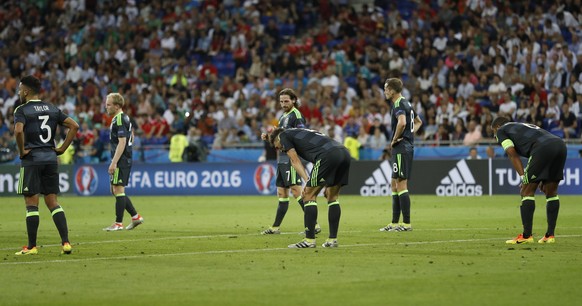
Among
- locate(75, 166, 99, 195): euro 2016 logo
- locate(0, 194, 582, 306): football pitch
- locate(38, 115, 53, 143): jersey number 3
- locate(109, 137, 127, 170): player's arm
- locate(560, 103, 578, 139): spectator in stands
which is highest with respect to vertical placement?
locate(560, 103, 578, 139): spectator in stands

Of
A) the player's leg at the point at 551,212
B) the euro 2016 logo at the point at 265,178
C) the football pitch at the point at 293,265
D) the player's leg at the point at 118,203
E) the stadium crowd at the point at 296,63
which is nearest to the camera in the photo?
the football pitch at the point at 293,265

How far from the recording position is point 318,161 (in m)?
14.0

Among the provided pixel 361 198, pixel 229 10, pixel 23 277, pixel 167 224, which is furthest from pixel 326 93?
pixel 23 277

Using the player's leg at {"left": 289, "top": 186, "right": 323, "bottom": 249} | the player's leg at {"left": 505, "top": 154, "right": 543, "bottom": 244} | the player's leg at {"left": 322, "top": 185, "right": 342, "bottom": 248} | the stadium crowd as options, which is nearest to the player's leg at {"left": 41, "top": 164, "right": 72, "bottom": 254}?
the player's leg at {"left": 289, "top": 186, "right": 323, "bottom": 249}

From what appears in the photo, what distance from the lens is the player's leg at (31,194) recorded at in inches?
545

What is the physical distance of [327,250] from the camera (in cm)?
1392

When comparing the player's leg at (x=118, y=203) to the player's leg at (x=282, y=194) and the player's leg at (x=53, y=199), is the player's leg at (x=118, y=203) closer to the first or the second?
the player's leg at (x=282, y=194)

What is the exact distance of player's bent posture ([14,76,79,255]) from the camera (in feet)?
45.3

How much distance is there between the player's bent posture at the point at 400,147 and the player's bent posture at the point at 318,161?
3463 mm

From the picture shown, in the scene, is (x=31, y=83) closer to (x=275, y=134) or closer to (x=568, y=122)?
(x=275, y=134)

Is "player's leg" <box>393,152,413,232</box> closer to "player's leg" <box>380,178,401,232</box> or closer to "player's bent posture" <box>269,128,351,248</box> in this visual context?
"player's leg" <box>380,178,401,232</box>

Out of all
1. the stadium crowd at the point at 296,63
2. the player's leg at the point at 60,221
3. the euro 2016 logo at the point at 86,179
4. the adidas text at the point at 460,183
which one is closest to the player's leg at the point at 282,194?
the player's leg at the point at 60,221

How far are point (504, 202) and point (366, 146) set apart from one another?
688 centimetres

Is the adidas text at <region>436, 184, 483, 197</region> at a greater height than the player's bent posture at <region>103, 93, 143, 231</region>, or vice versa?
the player's bent posture at <region>103, 93, 143, 231</region>
